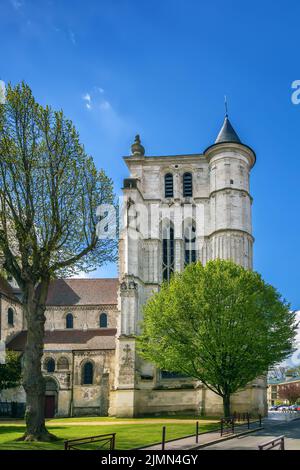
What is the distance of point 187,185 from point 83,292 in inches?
614

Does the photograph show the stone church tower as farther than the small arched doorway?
No

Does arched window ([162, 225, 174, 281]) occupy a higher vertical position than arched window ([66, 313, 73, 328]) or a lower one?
higher

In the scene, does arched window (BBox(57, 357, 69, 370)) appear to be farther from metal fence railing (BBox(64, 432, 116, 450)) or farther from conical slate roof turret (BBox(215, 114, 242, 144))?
metal fence railing (BBox(64, 432, 116, 450))

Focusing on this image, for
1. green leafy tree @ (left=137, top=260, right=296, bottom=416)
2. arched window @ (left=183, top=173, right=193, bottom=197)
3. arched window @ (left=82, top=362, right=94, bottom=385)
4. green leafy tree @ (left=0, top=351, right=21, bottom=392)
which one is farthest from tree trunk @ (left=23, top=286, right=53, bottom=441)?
arched window @ (left=183, top=173, right=193, bottom=197)

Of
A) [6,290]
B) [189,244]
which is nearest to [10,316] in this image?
[6,290]

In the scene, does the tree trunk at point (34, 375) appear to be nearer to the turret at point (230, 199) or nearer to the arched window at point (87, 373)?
the turret at point (230, 199)

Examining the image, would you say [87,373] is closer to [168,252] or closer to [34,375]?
[168,252]

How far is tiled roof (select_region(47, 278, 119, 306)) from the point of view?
51469 mm

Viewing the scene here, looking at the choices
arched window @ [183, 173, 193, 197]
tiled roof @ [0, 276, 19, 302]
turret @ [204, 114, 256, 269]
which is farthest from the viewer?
tiled roof @ [0, 276, 19, 302]

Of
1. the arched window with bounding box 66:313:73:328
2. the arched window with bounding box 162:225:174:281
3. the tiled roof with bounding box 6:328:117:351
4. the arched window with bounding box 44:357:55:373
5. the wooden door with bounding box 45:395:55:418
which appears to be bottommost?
the wooden door with bounding box 45:395:55:418

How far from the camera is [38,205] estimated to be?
22969 millimetres

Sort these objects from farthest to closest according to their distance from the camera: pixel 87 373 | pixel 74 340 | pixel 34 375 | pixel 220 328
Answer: pixel 74 340, pixel 87 373, pixel 220 328, pixel 34 375
